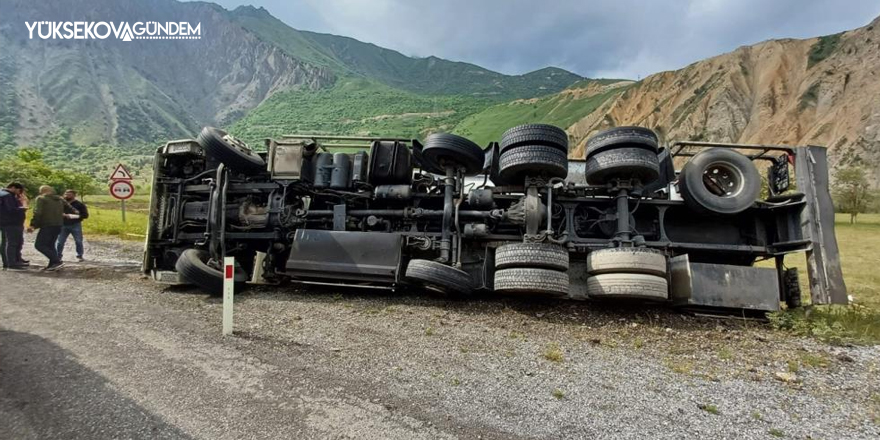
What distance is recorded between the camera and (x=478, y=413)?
2471mm

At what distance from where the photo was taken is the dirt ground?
2.32 metres

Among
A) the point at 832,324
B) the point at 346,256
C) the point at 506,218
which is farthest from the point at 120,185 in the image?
the point at 832,324

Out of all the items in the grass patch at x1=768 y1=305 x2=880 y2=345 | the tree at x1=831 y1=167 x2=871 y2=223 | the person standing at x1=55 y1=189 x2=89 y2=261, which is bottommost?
the grass patch at x1=768 y1=305 x2=880 y2=345

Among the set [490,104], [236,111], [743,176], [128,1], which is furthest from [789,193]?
[128,1]

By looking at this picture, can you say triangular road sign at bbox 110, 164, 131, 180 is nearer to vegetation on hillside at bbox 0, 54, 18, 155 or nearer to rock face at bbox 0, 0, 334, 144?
vegetation on hillside at bbox 0, 54, 18, 155

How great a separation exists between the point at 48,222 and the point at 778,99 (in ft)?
195

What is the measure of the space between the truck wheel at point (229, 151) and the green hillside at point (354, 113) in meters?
56.9

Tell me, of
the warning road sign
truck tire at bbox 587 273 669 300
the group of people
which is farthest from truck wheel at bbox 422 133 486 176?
the warning road sign

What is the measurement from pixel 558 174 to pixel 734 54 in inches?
2452

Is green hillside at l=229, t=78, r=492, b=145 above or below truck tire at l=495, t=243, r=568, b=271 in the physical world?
above

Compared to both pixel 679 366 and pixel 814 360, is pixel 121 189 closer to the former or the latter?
pixel 679 366

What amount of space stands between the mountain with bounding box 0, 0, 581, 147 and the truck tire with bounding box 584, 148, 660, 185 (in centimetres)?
8654

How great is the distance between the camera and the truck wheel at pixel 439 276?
476 centimetres

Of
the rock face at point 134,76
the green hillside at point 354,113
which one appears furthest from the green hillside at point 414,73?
the green hillside at point 354,113
